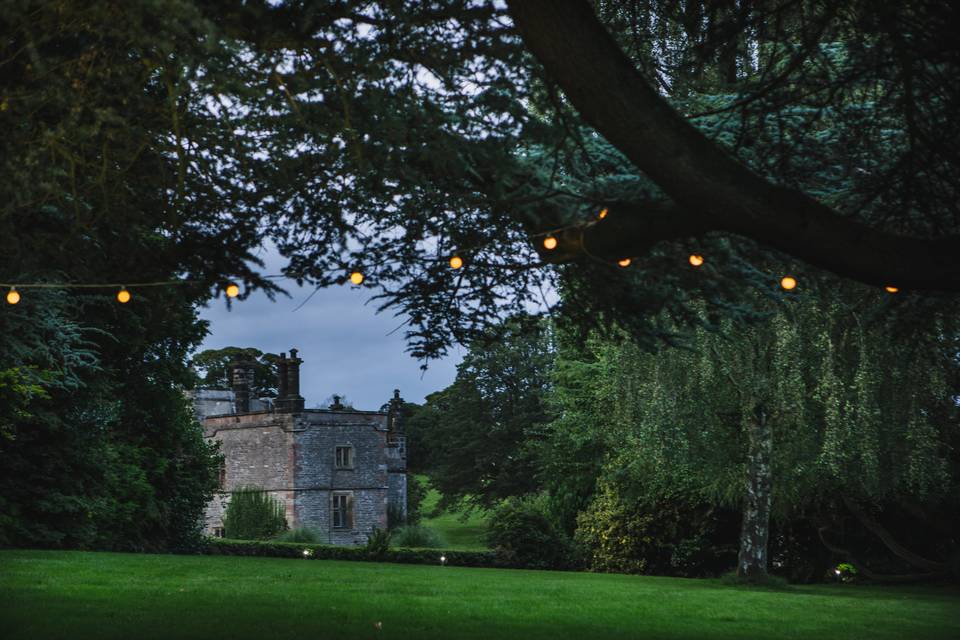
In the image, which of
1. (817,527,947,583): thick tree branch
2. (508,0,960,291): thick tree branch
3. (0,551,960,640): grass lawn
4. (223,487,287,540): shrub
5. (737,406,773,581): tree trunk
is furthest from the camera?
(223,487,287,540): shrub

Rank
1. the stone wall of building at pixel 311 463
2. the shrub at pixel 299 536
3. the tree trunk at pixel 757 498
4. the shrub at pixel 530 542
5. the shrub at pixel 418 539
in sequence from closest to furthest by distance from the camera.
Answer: the tree trunk at pixel 757 498 < the shrub at pixel 530 542 < the shrub at pixel 418 539 < the shrub at pixel 299 536 < the stone wall of building at pixel 311 463

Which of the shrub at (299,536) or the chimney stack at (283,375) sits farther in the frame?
the chimney stack at (283,375)

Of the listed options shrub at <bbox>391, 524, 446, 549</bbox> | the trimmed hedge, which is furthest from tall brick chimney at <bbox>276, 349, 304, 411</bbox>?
the trimmed hedge

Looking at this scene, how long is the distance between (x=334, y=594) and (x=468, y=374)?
41.6 m

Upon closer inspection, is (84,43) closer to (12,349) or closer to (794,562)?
(12,349)

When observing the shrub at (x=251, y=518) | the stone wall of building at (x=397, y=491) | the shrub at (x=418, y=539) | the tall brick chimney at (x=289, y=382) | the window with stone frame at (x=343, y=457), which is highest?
the tall brick chimney at (x=289, y=382)

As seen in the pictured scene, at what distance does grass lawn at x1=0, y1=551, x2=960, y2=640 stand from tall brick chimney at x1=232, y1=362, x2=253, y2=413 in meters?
28.1

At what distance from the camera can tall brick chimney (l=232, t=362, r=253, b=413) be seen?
47781 millimetres

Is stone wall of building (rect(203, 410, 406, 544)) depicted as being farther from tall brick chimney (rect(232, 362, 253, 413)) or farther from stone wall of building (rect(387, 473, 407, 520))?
stone wall of building (rect(387, 473, 407, 520))

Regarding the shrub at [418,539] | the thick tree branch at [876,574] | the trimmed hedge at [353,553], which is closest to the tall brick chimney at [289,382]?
the shrub at [418,539]

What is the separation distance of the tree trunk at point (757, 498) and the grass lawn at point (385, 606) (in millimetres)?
958

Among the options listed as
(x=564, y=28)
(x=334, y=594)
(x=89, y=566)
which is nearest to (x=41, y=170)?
(x=564, y=28)

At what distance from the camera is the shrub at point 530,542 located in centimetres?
2880

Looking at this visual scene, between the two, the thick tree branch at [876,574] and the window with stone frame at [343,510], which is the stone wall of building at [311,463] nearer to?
the window with stone frame at [343,510]
